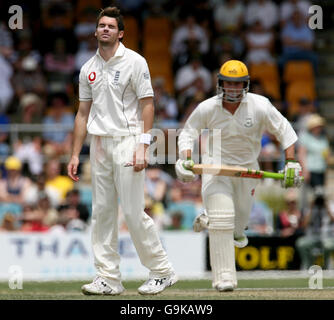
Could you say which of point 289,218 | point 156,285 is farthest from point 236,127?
point 289,218

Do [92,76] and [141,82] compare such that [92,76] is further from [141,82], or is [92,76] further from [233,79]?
[233,79]

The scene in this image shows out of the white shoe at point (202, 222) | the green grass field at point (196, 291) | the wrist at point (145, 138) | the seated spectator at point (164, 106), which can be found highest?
the seated spectator at point (164, 106)

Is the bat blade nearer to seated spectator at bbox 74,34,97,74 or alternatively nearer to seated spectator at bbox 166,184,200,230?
seated spectator at bbox 166,184,200,230

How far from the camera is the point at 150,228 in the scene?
8.55 metres

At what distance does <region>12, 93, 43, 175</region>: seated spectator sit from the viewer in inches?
622

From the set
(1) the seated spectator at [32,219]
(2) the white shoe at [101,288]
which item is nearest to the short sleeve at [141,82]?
(2) the white shoe at [101,288]

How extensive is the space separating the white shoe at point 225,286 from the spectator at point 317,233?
16.9 ft

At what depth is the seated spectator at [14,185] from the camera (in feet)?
49.7

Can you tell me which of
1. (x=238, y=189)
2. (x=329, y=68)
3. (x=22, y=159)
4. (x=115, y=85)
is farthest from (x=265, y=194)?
(x=115, y=85)

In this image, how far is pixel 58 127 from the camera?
16188 mm

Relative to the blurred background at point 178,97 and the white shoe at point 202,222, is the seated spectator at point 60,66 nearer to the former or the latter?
the blurred background at point 178,97
